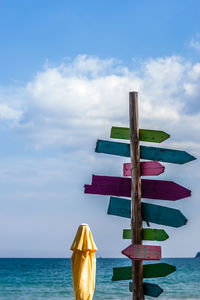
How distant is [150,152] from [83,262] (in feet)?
8.89

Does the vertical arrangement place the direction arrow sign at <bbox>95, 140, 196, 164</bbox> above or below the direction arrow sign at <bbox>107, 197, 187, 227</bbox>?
above

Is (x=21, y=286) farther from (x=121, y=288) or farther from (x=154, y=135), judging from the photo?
(x=154, y=135)

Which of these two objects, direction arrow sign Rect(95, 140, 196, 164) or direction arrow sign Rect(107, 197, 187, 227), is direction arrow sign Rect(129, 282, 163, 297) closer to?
direction arrow sign Rect(107, 197, 187, 227)

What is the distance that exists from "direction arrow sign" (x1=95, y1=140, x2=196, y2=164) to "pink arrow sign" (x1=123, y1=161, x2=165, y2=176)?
0.36 ft

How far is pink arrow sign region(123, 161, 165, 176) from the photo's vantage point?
7148 millimetres

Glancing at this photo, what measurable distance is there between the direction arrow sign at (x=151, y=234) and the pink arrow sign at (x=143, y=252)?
133 millimetres

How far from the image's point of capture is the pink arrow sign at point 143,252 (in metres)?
7.02

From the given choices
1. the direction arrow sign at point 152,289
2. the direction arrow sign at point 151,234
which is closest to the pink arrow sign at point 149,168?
the direction arrow sign at point 151,234

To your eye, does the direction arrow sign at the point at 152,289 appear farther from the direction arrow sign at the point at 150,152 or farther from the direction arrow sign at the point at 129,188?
the direction arrow sign at the point at 150,152

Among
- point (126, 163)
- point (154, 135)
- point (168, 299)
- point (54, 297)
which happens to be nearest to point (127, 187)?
point (126, 163)

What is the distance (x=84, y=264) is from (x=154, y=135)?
296 cm

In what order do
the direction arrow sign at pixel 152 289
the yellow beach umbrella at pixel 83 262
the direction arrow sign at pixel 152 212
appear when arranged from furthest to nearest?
the yellow beach umbrella at pixel 83 262 → the direction arrow sign at pixel 152 289 → the direction arrow sign at pixel 152 212

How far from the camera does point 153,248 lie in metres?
7.04

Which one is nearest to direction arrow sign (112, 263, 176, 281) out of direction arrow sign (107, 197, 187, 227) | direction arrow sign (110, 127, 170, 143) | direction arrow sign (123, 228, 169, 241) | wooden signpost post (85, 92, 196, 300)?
wooden signpost post (85, 92, 196, 300)
